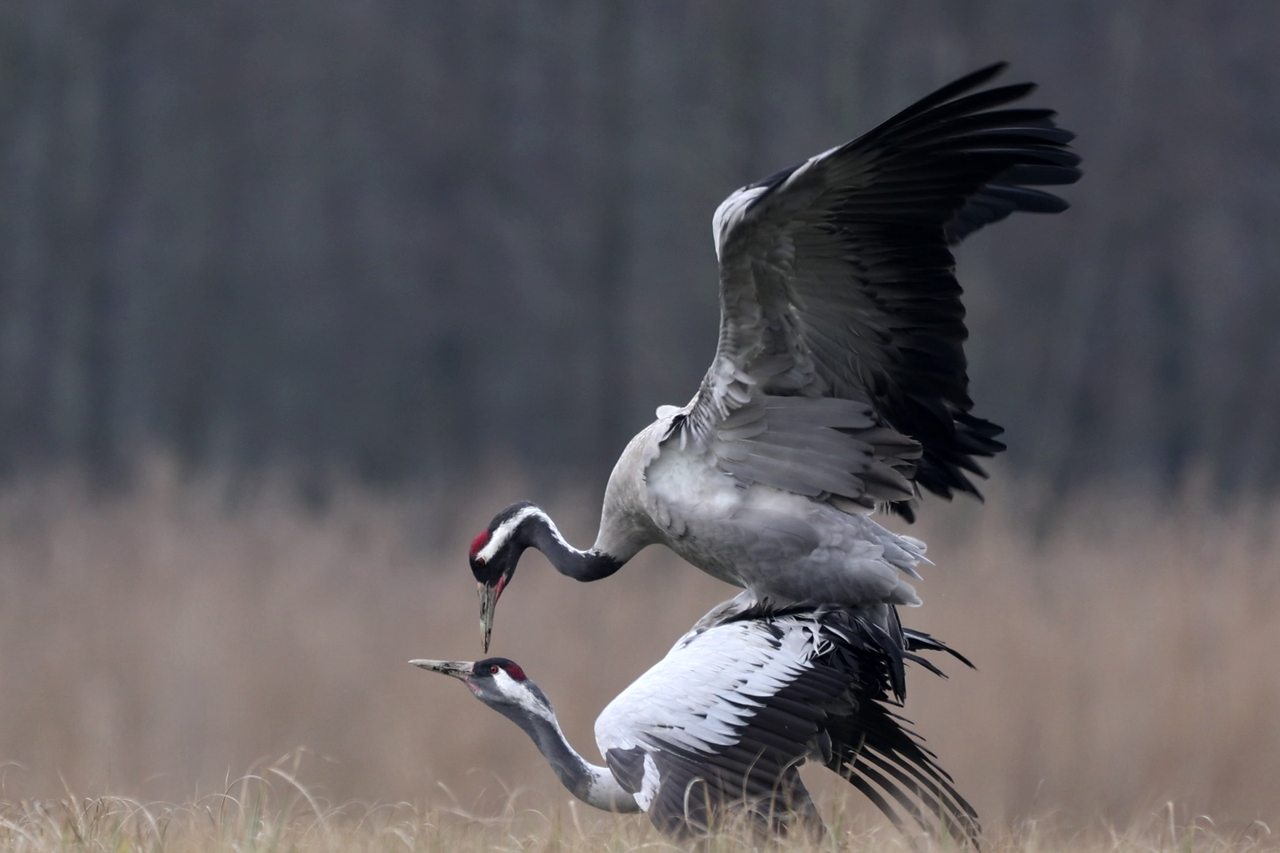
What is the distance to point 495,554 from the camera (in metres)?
4.81

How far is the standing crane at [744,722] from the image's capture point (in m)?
3.69

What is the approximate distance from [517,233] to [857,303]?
38.9ft

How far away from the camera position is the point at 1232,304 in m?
14.6

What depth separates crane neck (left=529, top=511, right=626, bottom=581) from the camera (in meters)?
4.72

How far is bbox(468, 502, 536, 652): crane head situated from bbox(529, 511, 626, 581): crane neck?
43mm

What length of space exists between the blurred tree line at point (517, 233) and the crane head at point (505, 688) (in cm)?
768

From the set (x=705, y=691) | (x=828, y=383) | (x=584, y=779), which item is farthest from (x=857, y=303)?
(x=584, y=779)

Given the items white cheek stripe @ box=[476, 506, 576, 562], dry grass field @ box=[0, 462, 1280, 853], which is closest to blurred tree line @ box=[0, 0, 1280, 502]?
dry grass field @ box=[0, 462, 1280, 853]

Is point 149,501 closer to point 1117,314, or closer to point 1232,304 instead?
point 1117,314

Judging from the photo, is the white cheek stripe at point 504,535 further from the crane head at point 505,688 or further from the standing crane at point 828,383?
the crane head at point 505,688

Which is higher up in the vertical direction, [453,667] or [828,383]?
[828,383]

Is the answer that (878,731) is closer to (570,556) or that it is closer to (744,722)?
(744,722)

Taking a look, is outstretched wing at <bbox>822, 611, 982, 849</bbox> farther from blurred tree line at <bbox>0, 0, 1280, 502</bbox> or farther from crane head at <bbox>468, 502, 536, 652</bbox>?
blurred tree line at <bbox>0, 0, 1280, 502</bbox>

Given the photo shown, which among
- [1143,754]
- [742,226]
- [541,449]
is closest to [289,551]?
[1143,754]
